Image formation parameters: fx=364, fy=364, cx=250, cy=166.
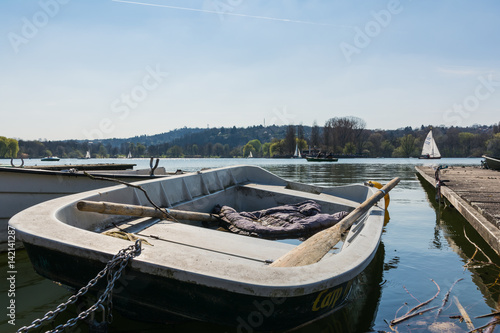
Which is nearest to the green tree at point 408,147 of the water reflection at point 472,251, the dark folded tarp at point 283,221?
the water reflection at point 472,251

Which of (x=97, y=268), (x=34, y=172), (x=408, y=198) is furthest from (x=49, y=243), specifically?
(x=408, y=198)

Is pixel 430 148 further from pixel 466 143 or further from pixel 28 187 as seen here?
pixel 28 187

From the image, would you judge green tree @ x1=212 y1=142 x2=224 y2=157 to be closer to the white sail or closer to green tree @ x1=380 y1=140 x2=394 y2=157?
green tree @ x1=380 y1=140 x2=394 y2=157

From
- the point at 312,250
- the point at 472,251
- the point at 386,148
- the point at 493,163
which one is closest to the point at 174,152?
the point at 386,148

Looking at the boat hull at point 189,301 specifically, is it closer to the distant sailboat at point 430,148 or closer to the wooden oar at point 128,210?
the wooden oar at point 128,210

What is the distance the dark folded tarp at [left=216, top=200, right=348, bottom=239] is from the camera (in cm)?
557

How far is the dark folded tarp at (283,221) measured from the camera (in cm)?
557

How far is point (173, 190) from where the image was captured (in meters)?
6.03

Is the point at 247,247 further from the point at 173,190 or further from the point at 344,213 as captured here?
the point at 344,213

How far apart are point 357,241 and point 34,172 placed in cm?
588

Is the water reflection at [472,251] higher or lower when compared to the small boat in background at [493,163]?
lower

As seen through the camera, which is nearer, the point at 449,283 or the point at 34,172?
the point at 449,283

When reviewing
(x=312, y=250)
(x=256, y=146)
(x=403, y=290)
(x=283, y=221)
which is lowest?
(x=256, y=146)

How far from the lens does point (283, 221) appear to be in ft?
19.9
